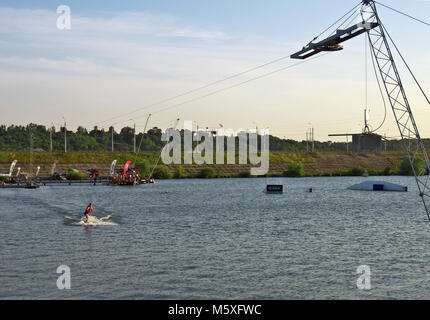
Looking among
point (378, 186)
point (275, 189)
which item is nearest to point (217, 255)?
point (275, 189)

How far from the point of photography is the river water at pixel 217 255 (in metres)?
35.5

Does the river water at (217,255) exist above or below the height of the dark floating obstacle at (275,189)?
below

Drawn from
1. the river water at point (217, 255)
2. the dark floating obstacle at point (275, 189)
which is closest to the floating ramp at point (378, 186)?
the dark floating obstacle at point (275, 189)

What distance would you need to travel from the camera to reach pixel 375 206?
10606 cm

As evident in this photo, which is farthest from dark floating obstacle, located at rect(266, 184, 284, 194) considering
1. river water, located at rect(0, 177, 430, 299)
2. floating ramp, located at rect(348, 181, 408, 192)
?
river water, located at rect(0, 177, 430, 299)

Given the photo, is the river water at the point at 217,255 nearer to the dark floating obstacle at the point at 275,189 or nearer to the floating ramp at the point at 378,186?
the dark floating obstacle at the point at 275,189

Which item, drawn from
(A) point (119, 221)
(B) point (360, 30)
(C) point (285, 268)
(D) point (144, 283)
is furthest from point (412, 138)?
(A) point (119, 221)

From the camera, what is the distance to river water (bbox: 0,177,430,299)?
35531 mm

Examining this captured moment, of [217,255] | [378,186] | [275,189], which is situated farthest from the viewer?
[378,186]

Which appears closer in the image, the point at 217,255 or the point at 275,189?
the point at 217,255

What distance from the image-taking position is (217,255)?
47875 millimetres

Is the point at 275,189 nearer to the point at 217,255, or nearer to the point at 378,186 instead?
the point at 378,186

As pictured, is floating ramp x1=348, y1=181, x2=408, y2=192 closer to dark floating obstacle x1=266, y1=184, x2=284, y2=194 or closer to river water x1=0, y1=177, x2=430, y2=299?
dark floating obstacle x1=266, y1=184, x2=284, y2=194
